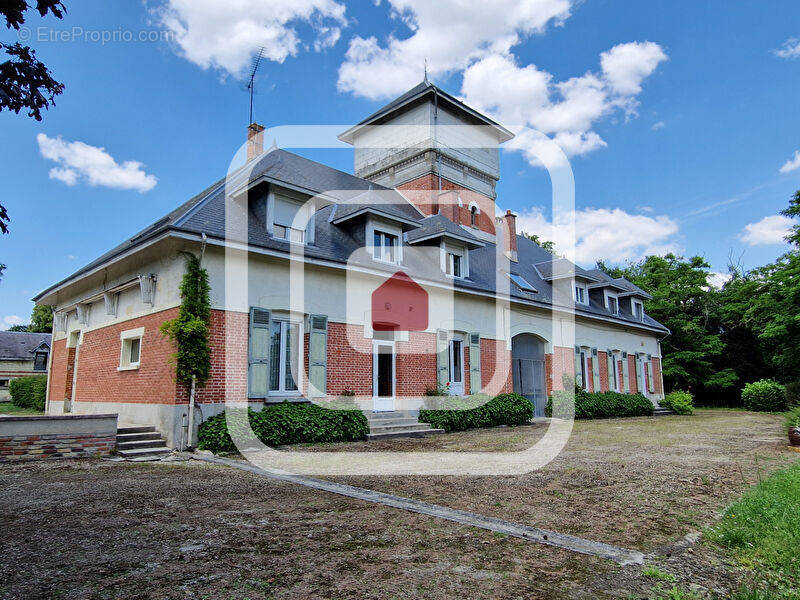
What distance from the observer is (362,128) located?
23.4 m

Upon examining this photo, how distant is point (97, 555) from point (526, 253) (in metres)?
21.0

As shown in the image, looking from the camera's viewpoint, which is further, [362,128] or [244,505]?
[362,128]

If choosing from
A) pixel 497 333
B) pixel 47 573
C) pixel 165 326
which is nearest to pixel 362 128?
pixel 497 333

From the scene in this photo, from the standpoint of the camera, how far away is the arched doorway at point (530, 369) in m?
17.2

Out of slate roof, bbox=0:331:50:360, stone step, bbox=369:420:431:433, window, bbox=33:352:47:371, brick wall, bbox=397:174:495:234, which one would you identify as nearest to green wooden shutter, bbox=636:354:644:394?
brick wall, bbox=397:174:495:234

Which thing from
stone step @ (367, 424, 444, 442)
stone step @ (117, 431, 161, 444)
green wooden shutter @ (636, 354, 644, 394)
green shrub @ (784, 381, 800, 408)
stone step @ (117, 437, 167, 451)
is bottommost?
stone step @ (367, 424, 444, 442)

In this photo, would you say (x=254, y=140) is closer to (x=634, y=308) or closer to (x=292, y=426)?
(x=292, y=426)

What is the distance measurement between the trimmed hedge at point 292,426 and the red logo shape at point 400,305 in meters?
2.67

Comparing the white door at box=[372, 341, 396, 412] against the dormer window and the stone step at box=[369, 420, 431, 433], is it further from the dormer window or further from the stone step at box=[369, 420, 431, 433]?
the dormer window

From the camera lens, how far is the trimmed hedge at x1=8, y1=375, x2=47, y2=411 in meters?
18.1

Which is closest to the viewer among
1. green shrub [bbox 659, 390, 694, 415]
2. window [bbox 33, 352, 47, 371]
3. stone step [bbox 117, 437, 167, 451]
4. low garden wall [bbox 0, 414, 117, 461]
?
low garden wall [bbox 0, 414, 117, 461]

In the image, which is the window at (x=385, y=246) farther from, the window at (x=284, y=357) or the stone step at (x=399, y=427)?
the stone step at (x=399, y=427)

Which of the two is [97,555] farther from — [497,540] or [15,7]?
[15,7]

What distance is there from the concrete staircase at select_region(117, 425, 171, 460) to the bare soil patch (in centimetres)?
102
